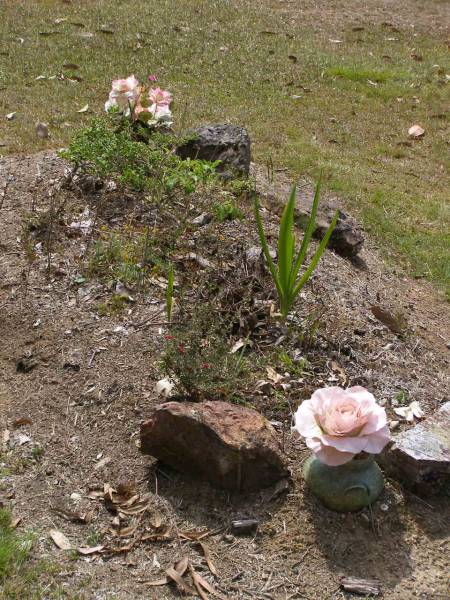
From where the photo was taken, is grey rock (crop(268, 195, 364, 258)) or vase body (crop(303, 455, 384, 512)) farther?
grey rock (crop(268, 195, 364, 258))

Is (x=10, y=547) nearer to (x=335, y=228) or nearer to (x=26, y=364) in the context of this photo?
(x=26, y=364)

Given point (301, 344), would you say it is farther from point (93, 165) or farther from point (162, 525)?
point (93, 165)

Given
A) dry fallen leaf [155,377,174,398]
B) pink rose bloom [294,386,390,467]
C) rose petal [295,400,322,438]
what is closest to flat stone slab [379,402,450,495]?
pink rose bloom [294,386,390,467]

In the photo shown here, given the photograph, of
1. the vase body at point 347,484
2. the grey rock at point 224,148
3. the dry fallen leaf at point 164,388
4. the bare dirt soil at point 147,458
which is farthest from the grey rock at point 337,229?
the vase body at point 347,484

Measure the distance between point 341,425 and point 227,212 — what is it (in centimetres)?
197

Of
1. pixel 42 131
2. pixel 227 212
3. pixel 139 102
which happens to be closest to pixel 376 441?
pixel 227 212

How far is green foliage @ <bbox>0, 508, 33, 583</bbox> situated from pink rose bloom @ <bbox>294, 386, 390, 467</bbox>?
105cm

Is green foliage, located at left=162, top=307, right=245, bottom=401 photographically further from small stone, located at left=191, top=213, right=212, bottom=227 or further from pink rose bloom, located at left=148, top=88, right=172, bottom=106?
pink rose bloom, located at left=148, top=88, right=172, bottom=106

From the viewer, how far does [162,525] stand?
305cm

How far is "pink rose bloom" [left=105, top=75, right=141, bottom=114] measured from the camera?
5.45 metres

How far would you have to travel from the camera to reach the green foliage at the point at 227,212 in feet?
15.1

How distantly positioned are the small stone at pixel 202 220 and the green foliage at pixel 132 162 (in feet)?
0.55

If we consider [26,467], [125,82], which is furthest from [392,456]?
[125,82]

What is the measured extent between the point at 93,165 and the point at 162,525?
107 inches
